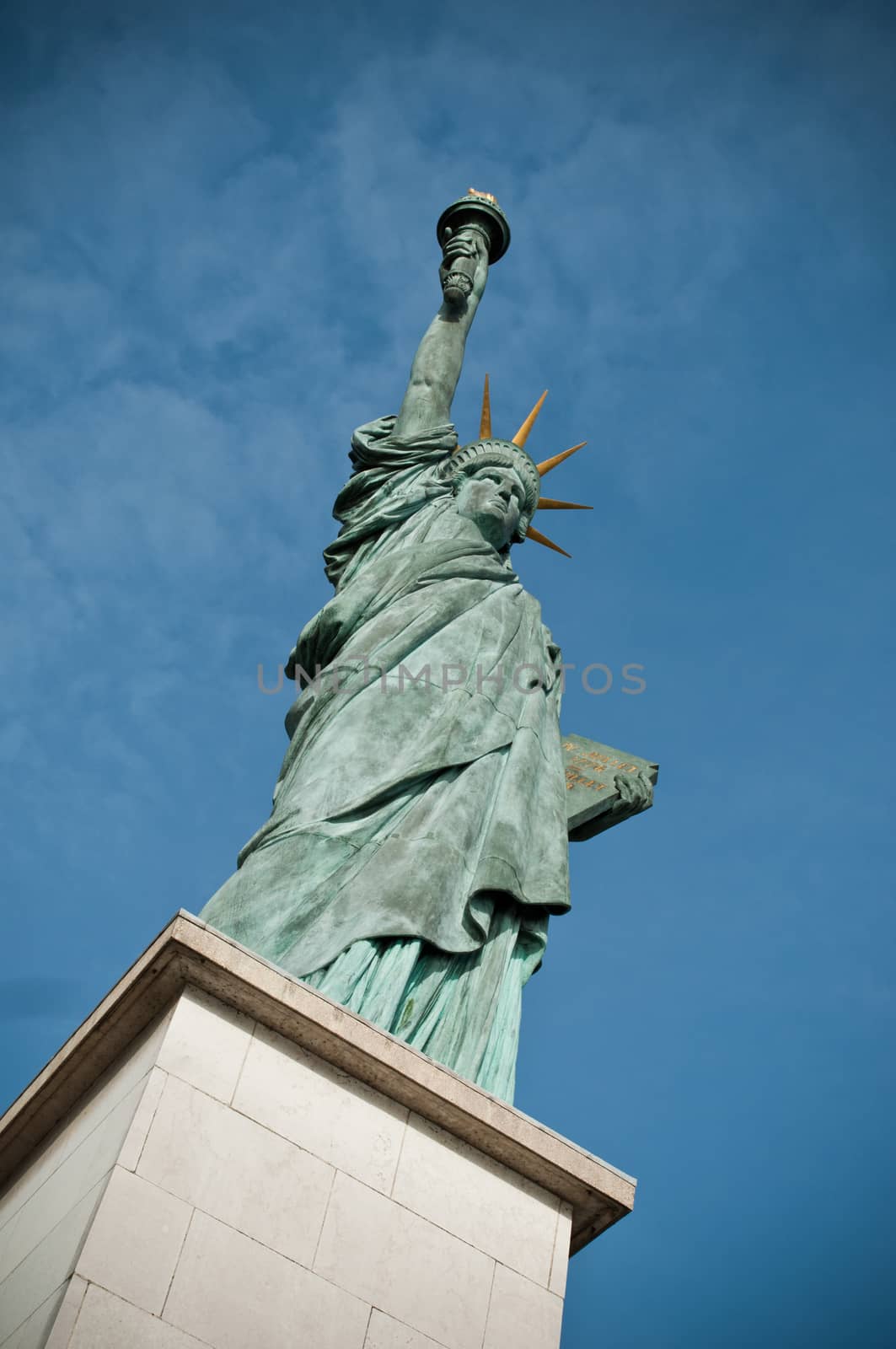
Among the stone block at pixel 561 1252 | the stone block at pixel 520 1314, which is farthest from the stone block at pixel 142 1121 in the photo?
the stone block at pixel 561 1252

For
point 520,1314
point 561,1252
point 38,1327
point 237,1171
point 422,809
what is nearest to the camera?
point 38,1327

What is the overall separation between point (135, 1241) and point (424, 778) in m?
3.36

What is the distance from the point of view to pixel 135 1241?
4.75 metres

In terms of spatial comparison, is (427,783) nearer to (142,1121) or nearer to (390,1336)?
(142,1121)

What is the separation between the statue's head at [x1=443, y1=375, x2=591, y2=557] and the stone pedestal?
4.85 m

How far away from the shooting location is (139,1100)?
16.7 feet

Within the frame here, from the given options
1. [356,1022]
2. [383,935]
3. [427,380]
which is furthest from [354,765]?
[427,380]

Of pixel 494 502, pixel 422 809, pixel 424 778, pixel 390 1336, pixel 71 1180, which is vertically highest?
pixel 494 502

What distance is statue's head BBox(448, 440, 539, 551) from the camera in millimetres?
10008

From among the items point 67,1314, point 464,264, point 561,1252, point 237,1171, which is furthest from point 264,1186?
point 464,264

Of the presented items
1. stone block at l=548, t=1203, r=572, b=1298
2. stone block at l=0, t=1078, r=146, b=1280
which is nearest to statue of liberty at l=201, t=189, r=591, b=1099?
stone block at l=548, t=1203, r=572, b=1298

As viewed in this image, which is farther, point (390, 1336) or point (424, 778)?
point (424, 778)

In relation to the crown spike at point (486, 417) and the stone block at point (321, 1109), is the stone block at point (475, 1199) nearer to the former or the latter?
the stone block at point (321, 1109)

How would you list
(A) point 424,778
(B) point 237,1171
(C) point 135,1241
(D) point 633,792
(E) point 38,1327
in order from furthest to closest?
(D) point 633,792 → (A) point 424,778 → (B) point 237,1171 → (C) point 135,1241 → (E) point 38,1327
